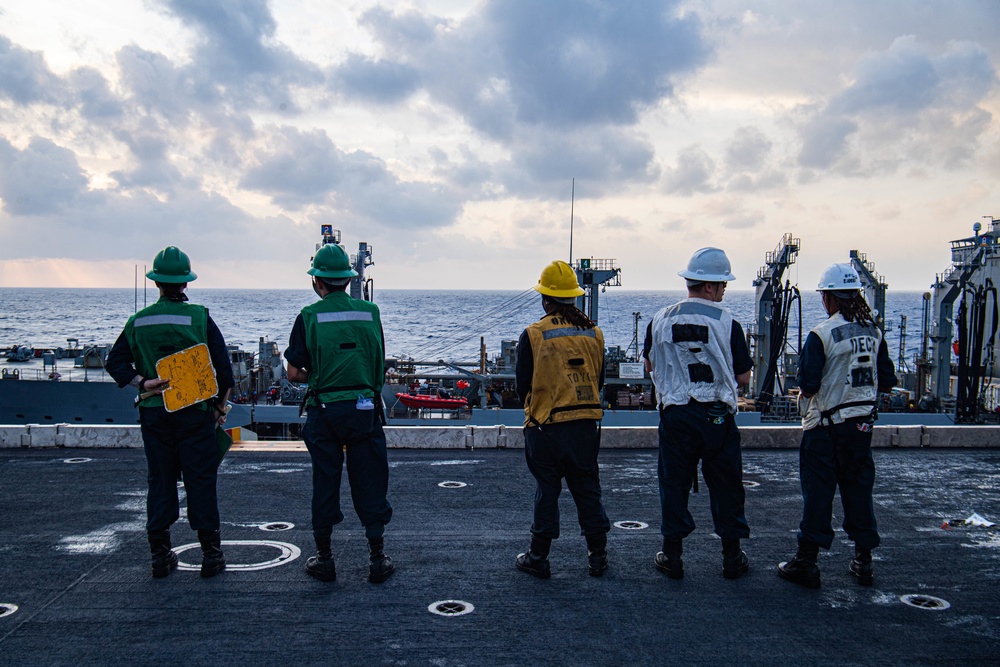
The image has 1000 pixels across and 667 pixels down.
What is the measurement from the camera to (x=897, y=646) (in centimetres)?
366

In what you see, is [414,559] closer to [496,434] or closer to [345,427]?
[345,427]

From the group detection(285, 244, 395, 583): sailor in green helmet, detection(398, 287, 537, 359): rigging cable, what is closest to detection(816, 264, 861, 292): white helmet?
detection(285, 244, 395, 583): sailor in green helmet

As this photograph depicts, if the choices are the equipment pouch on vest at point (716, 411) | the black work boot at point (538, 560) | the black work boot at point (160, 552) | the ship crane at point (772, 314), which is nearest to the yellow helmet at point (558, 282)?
the equipment pouch on vest at point (716, 411)

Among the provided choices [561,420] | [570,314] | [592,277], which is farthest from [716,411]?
[592,277]

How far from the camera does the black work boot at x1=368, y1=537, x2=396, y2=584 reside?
4434 millimetres

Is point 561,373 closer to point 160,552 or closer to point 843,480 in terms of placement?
point 843,480

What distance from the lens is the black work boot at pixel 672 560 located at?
14.9 feet

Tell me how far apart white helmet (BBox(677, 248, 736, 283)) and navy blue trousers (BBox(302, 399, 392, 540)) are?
7.11 feet

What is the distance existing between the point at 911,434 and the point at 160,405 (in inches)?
325

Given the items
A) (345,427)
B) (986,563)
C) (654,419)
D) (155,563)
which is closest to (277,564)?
(155,563)

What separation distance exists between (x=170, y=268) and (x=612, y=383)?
29.1 metres

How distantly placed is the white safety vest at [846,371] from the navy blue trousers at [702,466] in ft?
1.98

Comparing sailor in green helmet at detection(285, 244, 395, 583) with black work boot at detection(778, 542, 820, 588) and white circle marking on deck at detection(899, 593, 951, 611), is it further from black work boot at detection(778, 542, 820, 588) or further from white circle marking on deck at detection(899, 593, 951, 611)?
white circle marking on deck at detection(899, 593, 951, 611)

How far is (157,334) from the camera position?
15.0 ft
